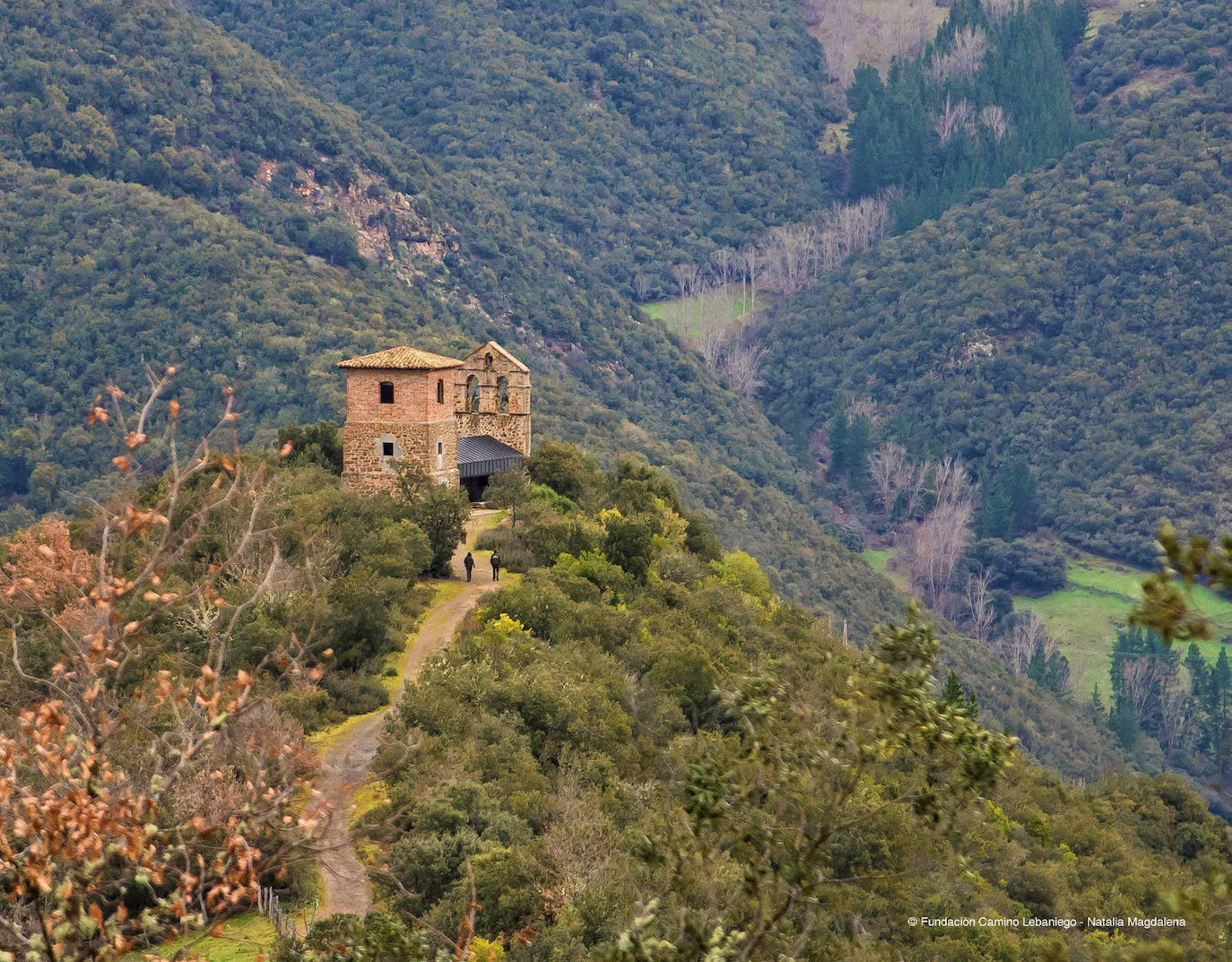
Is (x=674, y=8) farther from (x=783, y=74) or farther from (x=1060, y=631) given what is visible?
(x=1060, y=631)

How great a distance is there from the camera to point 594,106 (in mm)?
166875

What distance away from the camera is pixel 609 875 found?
1961 cm

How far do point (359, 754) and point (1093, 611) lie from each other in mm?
77534

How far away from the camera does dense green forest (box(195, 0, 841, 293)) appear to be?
15138cm

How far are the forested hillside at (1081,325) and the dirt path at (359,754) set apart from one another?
238 feet

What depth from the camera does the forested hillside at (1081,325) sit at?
4318 inches

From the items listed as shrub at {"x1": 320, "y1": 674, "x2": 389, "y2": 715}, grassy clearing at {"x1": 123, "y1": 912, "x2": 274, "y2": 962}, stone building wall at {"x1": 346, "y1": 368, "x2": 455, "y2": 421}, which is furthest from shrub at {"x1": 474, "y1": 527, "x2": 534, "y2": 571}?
grassy clearing at {"x1": 123, "y1": 912, "x2": 274, "y2": 962}

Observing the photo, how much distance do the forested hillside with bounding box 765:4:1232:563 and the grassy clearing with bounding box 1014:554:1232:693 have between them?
9.50ft

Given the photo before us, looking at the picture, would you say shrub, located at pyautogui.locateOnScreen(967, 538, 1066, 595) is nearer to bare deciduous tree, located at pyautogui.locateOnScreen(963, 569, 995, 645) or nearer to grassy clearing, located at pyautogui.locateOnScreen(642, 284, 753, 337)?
bare deciduous tree, located at pyautogui.locateOnScreen(963, 569, 995, 645)

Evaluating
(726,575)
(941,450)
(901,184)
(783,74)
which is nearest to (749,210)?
(901,184)

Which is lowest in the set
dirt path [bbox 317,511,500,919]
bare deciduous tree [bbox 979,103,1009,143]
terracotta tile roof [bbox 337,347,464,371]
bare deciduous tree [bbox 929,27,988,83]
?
dirt path [bbox 317,511,500,919]

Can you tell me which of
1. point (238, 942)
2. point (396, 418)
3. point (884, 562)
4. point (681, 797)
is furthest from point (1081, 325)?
point (681, 797)

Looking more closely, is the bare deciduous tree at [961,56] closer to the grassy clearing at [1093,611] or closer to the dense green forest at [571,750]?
the grassy clearing at [1093,611]

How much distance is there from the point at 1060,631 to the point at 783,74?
10446cm
